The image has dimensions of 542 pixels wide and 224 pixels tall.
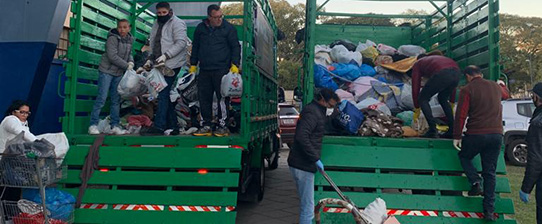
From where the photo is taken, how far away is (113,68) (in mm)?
5184

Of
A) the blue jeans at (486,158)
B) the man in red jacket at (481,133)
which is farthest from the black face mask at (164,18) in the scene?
the blue jeans at (486,158)

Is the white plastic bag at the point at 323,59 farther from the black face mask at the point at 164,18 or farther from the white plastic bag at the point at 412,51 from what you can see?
the black face mask at the point at 164,18

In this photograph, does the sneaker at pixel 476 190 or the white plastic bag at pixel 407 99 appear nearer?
the sneaker at pixel 476 190

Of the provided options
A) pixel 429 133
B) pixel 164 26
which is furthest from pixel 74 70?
pixel 429 133

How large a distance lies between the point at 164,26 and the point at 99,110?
1.32m

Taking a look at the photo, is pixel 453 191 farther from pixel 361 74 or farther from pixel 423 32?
pixel 423 32

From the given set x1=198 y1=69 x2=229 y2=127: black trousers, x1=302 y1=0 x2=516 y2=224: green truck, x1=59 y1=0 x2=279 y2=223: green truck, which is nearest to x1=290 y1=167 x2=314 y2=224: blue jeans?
x1=302 y1=0 x2=516 y2=224: green truck

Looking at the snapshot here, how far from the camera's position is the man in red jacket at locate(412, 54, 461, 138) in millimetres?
4867

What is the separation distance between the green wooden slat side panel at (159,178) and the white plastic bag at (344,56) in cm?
290

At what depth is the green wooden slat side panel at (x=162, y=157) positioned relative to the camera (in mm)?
4238

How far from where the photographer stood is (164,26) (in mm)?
5289

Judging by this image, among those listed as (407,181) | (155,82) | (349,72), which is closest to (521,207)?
(407,181)

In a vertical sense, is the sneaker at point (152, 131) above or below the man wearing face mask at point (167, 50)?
below

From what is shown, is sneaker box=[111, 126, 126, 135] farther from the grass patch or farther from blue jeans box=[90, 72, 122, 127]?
the grass patch
